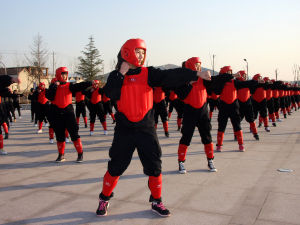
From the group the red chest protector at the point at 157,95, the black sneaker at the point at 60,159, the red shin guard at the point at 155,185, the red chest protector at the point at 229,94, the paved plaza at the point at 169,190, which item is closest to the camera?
the paved plaza at the point at 169,190

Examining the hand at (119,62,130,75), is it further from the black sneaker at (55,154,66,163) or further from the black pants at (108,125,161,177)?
the black sneaker at (55,154,66,163)

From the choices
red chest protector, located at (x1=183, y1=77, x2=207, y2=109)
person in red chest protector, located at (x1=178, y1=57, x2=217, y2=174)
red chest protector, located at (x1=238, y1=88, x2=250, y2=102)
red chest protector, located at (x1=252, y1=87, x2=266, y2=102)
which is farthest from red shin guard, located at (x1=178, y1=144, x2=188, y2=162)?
red chest protector, located at (x1=252, y1=87, x2=266, y2=102)

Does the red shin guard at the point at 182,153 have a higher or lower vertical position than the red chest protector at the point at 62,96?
lower

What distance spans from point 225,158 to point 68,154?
382 cm

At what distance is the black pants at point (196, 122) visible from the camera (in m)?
5.50

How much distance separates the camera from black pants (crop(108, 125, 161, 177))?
3.52m

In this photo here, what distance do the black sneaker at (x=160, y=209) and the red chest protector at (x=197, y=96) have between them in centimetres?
236

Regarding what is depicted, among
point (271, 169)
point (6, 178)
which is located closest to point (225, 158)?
point (271, 169)

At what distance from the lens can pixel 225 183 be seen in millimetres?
4766

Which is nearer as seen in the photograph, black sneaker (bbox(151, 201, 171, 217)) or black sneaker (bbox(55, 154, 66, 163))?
black sneaker (bbox(151, 201, 171, 217))

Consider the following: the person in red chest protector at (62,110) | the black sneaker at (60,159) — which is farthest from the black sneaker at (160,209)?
the black sneaker at (60,159)

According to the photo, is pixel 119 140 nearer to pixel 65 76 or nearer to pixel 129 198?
pixel 129 198

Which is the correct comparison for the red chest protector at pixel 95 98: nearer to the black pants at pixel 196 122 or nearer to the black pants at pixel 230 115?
the black pants at pixel 230 115

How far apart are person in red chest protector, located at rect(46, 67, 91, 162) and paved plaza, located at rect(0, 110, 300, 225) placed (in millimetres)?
520
